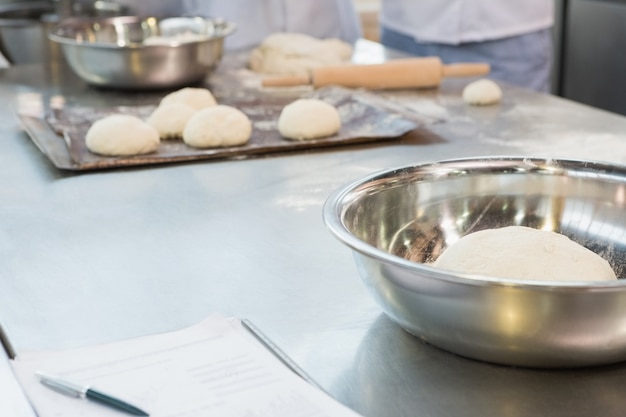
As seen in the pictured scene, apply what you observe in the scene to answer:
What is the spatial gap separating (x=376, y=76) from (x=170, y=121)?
2.05ft

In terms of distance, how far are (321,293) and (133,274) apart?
0.80 ft

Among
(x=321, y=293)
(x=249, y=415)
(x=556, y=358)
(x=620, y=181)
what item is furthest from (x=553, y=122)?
(x=249, y=415)

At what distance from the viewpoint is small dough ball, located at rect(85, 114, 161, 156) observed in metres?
1.60

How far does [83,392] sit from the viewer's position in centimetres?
76

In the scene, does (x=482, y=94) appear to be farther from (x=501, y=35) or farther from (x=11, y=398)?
(x=11, y=398)

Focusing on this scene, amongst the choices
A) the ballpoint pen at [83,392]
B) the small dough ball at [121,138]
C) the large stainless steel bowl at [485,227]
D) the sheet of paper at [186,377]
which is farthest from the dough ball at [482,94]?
the ballpoint pen at [83,392]

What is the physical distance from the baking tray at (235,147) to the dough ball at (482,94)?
242 millimetres

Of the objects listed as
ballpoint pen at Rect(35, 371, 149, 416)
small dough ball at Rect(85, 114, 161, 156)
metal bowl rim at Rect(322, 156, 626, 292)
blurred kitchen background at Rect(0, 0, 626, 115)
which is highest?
metal bowl rim at Rect(322, 156, 626, 292)

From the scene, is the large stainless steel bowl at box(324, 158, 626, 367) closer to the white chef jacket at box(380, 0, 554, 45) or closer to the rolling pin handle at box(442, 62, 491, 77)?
the rolling pin handle at box(442, 62, 491, 77)

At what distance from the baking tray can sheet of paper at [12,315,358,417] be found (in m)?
0.75

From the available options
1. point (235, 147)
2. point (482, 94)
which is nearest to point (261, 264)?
point (235, 147)

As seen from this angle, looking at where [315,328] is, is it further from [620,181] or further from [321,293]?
[620,181]

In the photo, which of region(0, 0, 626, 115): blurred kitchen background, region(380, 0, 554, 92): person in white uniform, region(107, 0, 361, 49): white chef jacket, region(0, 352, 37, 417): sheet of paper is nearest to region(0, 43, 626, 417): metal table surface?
region(0, 352, 37, 417): sheet of paper

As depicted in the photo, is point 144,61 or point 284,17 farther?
point 284,17
